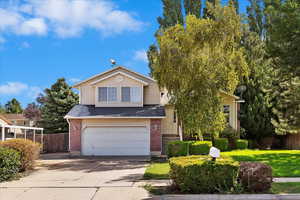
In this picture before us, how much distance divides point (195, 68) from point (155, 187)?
842 cm

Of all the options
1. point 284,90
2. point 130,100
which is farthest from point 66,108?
point 284,90

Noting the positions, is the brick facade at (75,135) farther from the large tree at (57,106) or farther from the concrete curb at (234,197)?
the concrete curb at (234,197)

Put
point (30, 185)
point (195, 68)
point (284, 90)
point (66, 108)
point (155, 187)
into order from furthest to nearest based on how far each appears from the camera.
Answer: point (66, 108)
point (284, 90)
point (195, 68)
point (30, 185)
point (155, 187)

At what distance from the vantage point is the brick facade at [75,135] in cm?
2217

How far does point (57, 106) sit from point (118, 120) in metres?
13.3

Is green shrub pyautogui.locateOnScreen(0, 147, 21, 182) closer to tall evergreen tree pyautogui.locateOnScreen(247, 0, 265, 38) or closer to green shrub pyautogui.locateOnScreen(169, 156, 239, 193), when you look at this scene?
green shrub pyautogui.locateOnScreen(169, 156, 239, 193)

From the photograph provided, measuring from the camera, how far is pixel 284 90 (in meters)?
24.4

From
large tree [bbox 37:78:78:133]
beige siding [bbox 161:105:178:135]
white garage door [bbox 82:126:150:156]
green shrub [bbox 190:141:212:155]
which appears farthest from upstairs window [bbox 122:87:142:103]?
large tree [bbox 37:78:78:133]

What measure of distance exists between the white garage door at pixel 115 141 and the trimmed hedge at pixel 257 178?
13.3m

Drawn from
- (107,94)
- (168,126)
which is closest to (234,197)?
(168,126)

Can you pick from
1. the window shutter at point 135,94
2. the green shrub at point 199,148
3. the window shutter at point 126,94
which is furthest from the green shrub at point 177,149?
the window shutter at point 126,94

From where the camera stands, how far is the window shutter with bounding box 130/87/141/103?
23.2 metres

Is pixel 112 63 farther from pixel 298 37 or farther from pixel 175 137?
pixel 298 37

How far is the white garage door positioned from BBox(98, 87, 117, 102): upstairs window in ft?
7.85
